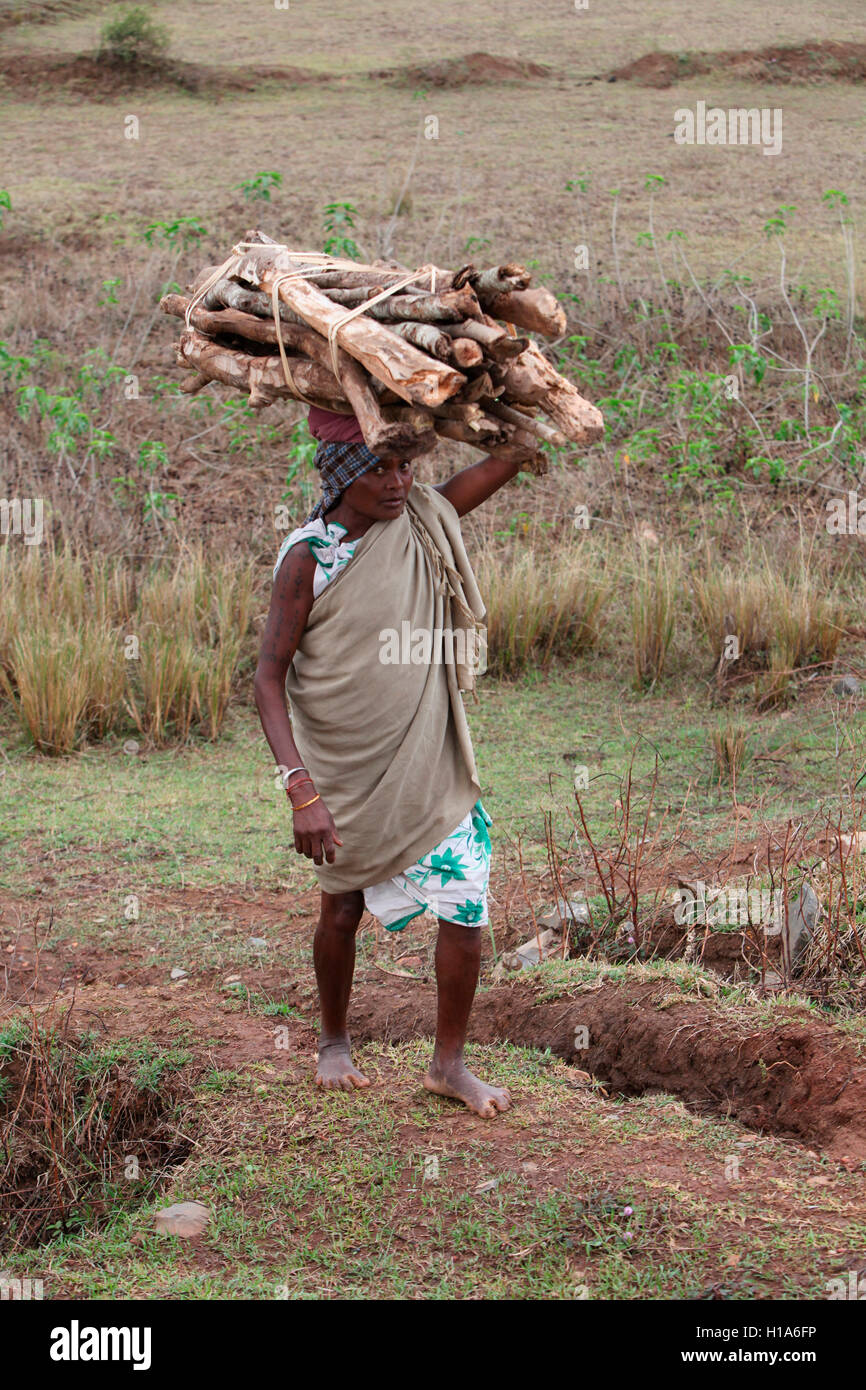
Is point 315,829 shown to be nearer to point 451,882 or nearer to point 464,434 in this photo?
point 451,882

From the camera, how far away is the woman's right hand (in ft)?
8.96

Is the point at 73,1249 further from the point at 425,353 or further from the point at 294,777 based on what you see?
the point at 425,353

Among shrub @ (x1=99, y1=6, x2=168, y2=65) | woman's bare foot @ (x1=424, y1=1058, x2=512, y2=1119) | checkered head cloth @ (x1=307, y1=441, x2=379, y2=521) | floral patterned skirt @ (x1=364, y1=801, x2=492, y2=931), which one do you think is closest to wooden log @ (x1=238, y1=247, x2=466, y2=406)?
checkered head cloth @ (x1=307, y1=441, x2=379, y2=521)

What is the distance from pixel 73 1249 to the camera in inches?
107

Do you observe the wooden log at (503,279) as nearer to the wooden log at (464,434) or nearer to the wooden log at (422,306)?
the wooden log at (422,306)

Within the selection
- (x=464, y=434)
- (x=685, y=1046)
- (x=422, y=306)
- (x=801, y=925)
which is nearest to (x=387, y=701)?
(x=464, y=434)

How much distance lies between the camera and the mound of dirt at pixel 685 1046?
296cm

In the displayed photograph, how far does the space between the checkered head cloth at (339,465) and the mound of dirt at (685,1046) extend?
1466 mm

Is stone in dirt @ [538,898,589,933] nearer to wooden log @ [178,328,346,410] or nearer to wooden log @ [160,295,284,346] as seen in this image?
wooden log @ [178,328,346,410]

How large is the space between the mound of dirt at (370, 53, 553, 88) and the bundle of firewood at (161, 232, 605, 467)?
14.0 meters

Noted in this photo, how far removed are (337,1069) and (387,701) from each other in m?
0.94

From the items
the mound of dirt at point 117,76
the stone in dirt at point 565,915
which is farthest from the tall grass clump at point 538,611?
the mound of dirt at point 117,76

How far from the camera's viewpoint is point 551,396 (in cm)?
264

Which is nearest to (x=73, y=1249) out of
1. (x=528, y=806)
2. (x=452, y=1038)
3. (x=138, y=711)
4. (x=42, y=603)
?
(x=452, y=1038)
